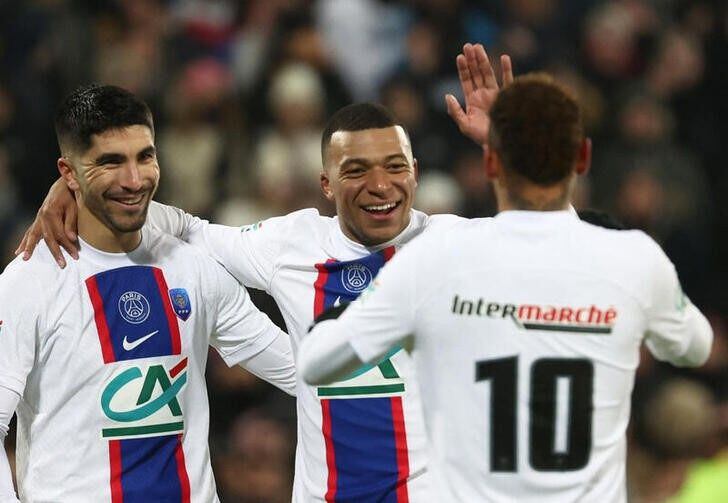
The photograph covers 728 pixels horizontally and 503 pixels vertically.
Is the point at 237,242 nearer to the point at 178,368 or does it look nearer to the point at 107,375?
the point at 178,368

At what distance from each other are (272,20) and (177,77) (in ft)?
2.53

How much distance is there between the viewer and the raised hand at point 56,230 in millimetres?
4512

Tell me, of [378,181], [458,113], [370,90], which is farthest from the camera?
[370,90]

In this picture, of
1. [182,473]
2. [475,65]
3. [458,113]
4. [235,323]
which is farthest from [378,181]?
[182,473]

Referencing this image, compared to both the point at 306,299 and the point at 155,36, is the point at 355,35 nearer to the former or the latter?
the point at 155,36

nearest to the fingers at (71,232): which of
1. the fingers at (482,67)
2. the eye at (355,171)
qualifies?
the eye at (355,171)

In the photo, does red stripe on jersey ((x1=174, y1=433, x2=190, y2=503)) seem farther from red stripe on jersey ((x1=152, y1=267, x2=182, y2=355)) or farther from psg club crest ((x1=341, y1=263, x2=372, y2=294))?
psg club crest ((x1=341, y1=263, x2=372, y2=294))

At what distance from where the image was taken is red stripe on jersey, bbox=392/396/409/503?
4.58m

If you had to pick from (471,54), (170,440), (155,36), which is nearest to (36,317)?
(170,440)

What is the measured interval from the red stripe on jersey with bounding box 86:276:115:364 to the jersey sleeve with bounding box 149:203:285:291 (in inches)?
15.9

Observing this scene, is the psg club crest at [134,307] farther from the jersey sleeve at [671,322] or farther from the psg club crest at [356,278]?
the jersey sleeve at [671,322]

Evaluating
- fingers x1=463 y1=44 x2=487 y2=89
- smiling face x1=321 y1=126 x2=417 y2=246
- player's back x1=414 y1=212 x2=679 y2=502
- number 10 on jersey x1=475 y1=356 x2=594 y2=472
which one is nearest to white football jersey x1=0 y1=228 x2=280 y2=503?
smiling face x1=321 y1=126 x2=417 y2=246

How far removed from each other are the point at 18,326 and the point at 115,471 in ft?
1.87

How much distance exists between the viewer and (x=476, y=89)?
14.3 ft
